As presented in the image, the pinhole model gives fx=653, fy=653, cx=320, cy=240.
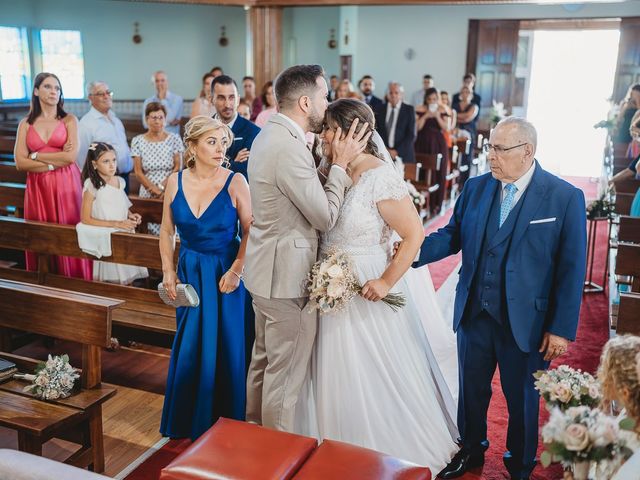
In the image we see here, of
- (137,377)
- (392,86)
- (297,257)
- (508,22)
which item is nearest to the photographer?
(297,257)

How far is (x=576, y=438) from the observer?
1.61m

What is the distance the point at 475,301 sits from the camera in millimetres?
2781

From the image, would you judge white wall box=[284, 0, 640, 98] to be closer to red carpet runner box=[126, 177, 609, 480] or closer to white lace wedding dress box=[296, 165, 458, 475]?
red carpet runner box=[126, 177, 609, 480]

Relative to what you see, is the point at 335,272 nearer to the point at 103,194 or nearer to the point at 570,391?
the point at 570,391

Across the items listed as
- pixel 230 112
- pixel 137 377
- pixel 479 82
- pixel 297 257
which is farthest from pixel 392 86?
pixel 479 82

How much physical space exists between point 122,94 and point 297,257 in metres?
13.3

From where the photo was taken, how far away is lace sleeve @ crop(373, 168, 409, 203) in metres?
2.70

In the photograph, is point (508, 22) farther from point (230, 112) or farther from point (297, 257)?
point (297, 257)

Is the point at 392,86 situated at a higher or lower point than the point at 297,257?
higher

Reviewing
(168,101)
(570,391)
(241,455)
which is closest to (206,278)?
(241,455)

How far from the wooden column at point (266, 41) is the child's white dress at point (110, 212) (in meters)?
6.29

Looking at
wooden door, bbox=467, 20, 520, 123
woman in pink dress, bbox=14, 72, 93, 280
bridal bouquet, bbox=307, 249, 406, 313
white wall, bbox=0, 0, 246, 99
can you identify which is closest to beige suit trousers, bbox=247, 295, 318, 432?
bridal bouquet, bbox=307, 249, 406, 313

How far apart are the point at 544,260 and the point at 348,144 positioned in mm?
915

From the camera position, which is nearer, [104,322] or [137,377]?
[104,322]
